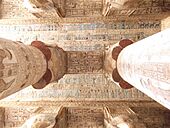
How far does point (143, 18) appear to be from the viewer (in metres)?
4.79

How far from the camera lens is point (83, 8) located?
4895 millimetres

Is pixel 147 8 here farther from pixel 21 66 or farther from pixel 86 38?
pixel 21 66

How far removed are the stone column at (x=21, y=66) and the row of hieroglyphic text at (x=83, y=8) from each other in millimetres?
1603

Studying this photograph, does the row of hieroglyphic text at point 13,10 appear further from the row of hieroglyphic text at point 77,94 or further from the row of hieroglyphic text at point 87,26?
the row of hieroglyphic text at point 77,94

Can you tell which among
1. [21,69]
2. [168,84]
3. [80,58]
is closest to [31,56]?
[21,69]

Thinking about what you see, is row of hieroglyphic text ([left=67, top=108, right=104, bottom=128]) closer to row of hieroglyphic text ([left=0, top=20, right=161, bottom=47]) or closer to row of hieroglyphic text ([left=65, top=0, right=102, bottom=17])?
row of hieroglyphic text ([left=0, top=20, right=161, bottom=47])

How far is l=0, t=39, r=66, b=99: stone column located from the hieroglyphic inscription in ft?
3.84

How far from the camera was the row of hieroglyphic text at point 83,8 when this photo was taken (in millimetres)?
4879

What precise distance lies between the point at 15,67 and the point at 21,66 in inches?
5.3

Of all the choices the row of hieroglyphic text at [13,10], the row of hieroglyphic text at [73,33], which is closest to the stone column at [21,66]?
the row of hieroglyphic text at [73,33]

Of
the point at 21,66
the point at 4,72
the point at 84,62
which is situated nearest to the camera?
the point at 4,72

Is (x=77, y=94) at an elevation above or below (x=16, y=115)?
above

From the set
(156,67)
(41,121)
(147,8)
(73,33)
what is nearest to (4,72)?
(156,67)

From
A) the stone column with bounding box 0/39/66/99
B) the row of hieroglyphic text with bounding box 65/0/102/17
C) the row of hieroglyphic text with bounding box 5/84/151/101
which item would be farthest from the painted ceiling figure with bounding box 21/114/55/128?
the row of hieroglyphic text with bounding box 65/0/102/17
